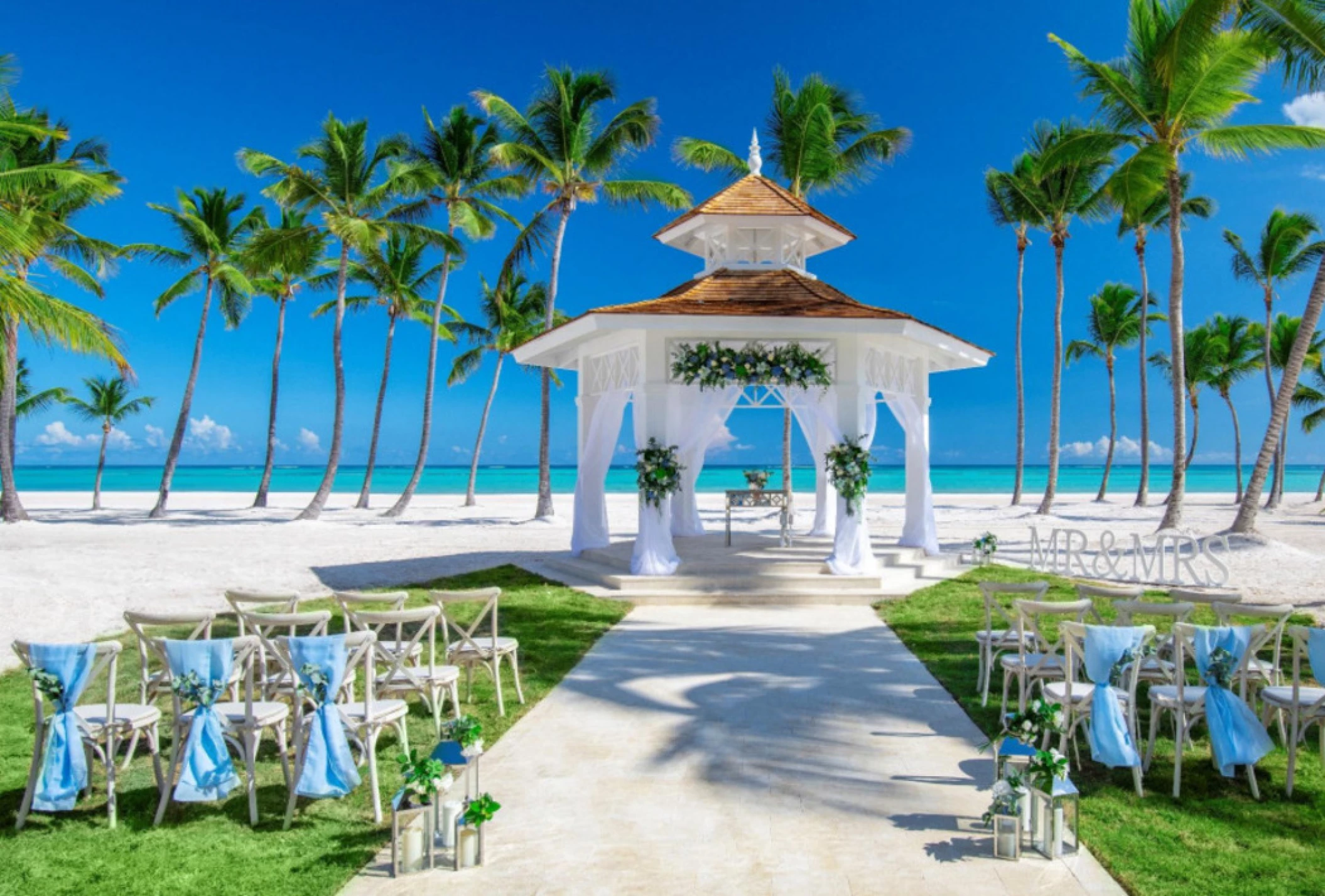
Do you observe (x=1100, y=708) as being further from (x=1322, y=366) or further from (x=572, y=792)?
(x=1322, y=366)

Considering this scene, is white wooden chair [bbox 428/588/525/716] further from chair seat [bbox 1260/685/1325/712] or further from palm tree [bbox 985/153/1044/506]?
palm tree [bbox 985/153/1044/506]

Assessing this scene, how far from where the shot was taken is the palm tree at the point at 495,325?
110 ft

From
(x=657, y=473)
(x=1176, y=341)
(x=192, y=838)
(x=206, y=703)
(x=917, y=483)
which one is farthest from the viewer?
(x=1176, y=341)

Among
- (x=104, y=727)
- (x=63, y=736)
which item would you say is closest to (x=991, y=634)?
(x=104, y=727)

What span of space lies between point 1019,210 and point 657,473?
22.8 meters

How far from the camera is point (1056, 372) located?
1197 inches

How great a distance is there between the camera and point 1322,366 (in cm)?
3559

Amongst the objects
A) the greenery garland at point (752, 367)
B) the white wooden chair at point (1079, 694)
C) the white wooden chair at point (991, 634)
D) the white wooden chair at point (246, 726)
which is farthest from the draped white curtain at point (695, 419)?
the white wooden chair at point (246, 726)

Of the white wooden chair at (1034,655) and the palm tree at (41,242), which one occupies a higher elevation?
the palm tree at (41,242)

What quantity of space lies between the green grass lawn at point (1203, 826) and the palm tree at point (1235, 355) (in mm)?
37671

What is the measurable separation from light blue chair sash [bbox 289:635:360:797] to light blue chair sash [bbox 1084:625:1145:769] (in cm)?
402

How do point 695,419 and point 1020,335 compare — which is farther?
point 1020,335

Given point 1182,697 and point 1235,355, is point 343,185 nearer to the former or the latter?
point 1182,697

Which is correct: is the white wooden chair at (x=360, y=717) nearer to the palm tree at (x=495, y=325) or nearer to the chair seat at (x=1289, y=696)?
the chair seat at (x=1289, y=696)
